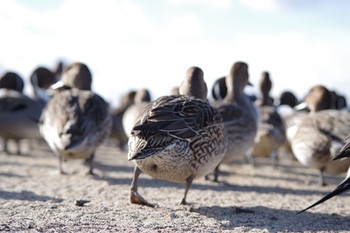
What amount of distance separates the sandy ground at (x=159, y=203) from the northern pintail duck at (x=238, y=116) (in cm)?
60

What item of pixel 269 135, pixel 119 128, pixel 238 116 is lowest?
pixel 119 128

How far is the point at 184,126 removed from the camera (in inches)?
229

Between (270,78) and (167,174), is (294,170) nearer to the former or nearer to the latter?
(270,78)

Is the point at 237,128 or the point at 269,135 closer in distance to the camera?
the point at 237,128

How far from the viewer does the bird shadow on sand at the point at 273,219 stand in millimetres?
5430

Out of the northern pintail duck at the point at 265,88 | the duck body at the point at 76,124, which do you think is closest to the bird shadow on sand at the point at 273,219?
the duck body at the point at 76,124

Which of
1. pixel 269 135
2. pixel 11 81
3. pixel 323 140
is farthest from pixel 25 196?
pixel 11 81

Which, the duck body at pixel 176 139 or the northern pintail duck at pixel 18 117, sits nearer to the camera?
the duck body at pixel 176 139

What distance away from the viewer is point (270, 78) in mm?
13688

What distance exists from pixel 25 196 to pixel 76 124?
182 cm

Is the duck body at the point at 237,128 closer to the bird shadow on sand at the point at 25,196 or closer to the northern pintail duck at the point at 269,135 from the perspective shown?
the northern pintail duck at the point at 269,135

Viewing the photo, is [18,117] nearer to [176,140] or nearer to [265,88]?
[265,88]

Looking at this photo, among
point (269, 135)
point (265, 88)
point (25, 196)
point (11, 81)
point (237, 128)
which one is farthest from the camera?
point (11, 81)

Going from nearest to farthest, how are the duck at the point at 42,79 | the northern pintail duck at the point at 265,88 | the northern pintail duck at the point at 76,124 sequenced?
the northern pintail duck at the point at 76,124 < the northern pintail duck at the point at 265,88 < the duck at the point at 42,79
